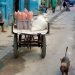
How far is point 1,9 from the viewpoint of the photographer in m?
19.1

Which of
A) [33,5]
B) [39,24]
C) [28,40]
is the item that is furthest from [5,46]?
[33,5]

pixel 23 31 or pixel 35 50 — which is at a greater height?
pixel 23 31

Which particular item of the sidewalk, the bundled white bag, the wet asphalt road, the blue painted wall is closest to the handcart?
the bundled white bag

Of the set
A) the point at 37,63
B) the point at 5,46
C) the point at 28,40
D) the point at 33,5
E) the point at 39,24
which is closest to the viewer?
the point at 37,63

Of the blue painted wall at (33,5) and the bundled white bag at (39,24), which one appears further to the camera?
the blue painted wall at (33,5)

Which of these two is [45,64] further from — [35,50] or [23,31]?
[35,50]

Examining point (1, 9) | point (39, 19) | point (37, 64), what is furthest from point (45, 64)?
point (1, 9)

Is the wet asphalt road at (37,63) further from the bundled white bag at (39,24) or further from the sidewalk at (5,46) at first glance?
the bundled white bag at (39,24)

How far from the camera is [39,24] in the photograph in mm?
11336

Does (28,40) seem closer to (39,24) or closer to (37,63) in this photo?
(39,24)

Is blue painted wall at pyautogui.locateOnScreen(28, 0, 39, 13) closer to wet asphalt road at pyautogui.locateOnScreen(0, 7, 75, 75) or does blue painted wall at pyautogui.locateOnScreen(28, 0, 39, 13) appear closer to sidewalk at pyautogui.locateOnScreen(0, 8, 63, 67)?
sidewalk at pyautogui.locateOnScreen(0, 8, 63, 67)

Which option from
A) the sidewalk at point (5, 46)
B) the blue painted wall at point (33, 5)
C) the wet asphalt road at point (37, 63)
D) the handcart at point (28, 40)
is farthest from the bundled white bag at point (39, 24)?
the blue painted wall at point (33, 5)

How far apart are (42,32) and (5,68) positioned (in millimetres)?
1891

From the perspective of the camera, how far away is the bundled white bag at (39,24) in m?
11.2
